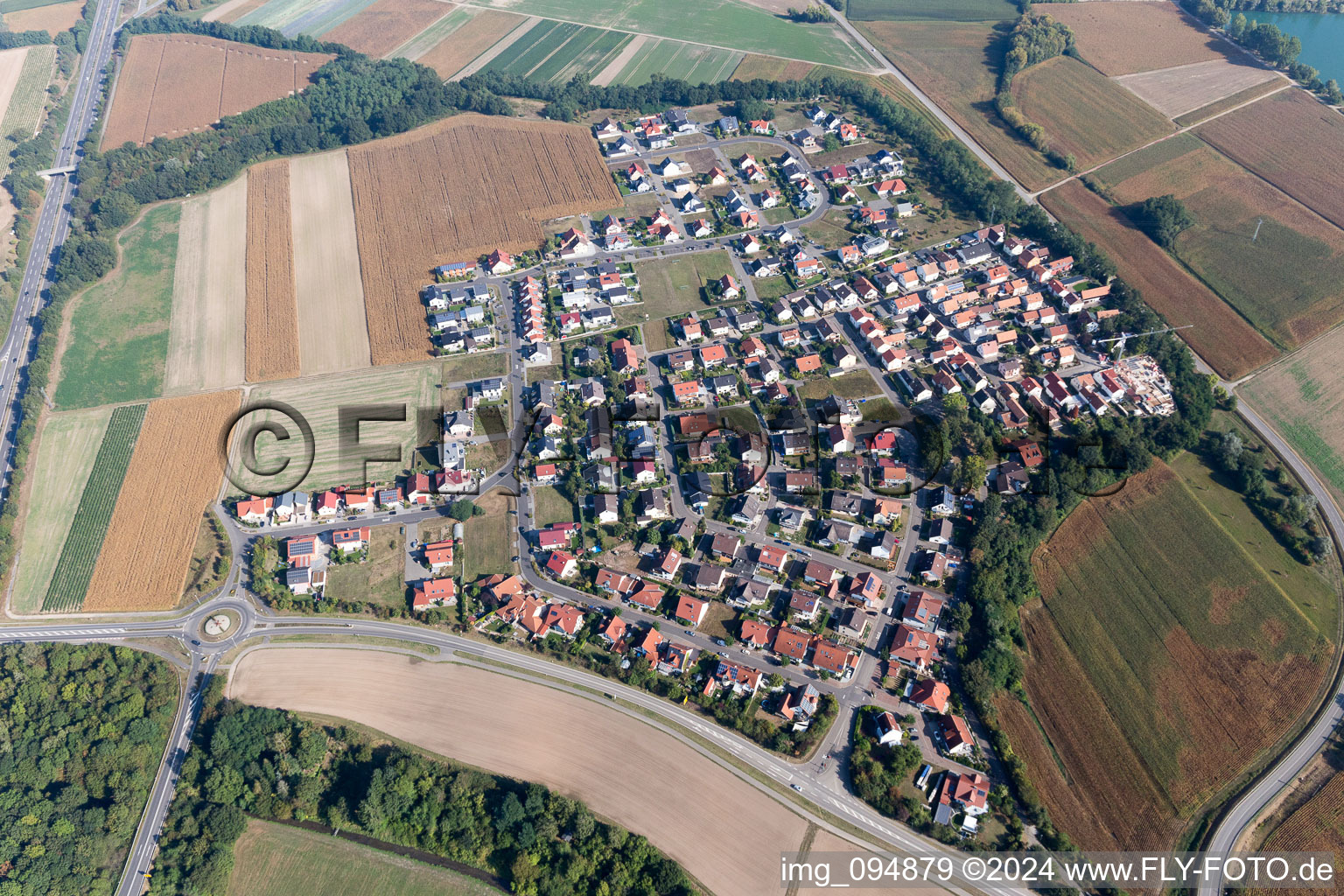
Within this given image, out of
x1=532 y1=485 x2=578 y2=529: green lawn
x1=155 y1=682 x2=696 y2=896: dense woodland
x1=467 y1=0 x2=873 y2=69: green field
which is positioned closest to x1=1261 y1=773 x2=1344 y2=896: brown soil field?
x1=155 y1=682 x2=696 y2=896: dense woodland

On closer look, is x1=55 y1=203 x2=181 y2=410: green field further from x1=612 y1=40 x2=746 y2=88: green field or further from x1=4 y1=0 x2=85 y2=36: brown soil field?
x1=4 y1=0 x2=85 y2=36: brown soil field

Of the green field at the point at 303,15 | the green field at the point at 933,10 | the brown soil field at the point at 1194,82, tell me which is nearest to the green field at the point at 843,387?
the brown soil field at the point at 1194,82

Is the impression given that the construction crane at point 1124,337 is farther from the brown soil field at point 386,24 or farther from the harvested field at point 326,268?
the brown soil field at point 386,24

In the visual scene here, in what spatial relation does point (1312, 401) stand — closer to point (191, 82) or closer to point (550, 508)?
point (550, 508)

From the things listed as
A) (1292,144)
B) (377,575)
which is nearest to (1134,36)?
(1292,144)

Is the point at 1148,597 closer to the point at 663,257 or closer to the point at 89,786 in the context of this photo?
the point at 663,257

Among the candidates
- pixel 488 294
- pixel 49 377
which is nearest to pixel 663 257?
pixel 488 294
